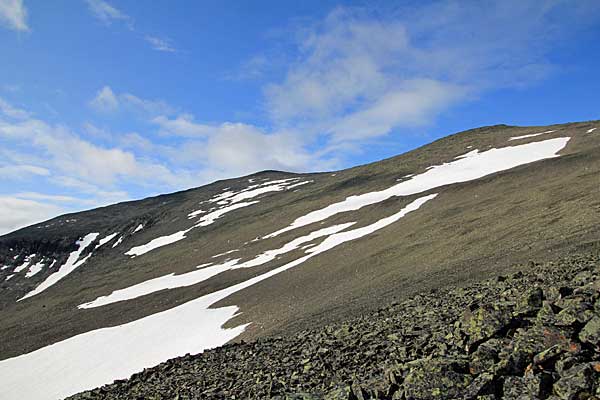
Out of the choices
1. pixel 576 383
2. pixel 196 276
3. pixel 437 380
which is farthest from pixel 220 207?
pixel 576 383

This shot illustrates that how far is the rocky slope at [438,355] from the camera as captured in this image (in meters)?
7.88

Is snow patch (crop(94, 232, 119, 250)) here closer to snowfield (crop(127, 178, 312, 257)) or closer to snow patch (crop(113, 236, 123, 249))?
snow patch (crop(113, 236, 123, 249))


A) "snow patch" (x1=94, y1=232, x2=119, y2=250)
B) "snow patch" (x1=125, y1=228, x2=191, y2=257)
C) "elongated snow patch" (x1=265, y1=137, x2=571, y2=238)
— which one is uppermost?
Result: "snow patch" (x1=94, y1=232, x2=119, y2=250)

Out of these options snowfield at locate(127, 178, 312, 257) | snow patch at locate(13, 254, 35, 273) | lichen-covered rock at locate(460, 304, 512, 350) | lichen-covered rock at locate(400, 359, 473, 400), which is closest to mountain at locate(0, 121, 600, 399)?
snowfield at locate(127, 178, 312, 257)

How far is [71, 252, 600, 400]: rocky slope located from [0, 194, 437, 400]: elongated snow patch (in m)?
11.4

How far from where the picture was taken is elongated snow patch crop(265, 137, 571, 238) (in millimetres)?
60938

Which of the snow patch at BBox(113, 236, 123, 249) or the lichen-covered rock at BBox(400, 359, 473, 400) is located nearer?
the lichen-covered rock at BBox(400, 359, 473, 400)

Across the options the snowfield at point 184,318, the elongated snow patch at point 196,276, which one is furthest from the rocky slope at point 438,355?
the elongated snow patch at point 196,276

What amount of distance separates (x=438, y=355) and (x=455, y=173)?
60293mm

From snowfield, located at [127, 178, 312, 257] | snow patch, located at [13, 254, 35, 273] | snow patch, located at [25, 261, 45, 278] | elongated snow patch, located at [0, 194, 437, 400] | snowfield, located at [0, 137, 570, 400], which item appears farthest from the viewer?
snow patch, located at [13, 254, 35, 273]

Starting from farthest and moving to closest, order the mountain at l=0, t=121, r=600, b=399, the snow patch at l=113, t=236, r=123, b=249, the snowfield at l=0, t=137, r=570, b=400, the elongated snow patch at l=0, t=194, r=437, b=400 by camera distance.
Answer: the snow patch at l=113, t=236, r=123, b=249 < the snowfield at l=0, t=137, r=570, b=400 < the elongated snow patch at l=0, t=194, r=437, b=400 < the mountain at l=0, t=121, r=600, b=399

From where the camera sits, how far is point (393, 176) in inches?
3221

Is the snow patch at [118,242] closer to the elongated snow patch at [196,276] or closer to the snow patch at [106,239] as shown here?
the snow patch at [106,239]

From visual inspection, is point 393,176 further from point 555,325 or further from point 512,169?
point 555,325
